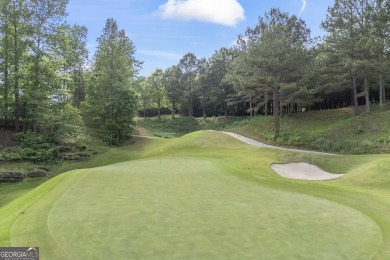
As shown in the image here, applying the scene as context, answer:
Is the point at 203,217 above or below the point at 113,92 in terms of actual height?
below

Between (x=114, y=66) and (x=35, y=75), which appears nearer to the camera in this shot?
(x=35, y=75)

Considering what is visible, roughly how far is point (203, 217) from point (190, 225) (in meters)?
0.94

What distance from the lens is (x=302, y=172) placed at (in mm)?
22203

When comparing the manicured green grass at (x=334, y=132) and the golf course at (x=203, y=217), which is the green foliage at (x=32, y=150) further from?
the manicured green grass at (x=334, y=132)

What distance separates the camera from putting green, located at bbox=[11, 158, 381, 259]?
743 centimetres

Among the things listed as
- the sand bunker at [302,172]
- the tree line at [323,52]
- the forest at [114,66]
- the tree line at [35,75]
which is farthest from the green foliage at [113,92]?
the sand bunker at [302,172]

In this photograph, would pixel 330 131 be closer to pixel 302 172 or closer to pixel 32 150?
pixel 302 172

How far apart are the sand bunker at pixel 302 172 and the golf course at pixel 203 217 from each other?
77.2 inches

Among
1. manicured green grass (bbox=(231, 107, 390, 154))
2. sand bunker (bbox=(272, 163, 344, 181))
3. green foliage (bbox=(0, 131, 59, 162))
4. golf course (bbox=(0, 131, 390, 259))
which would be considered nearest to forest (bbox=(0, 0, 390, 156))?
green foliage (bbox=(0, 131, 59, 162))

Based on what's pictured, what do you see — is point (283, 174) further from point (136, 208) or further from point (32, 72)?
point (32, 72)

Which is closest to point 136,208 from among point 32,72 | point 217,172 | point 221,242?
point 221,242

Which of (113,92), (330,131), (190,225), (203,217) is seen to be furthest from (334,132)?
(190,225)

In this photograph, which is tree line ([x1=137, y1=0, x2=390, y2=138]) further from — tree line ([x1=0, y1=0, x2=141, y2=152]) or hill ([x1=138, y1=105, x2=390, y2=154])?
tree line ([x1=0, y1=0, x2=141, y2=152])

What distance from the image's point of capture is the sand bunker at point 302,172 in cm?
2069
